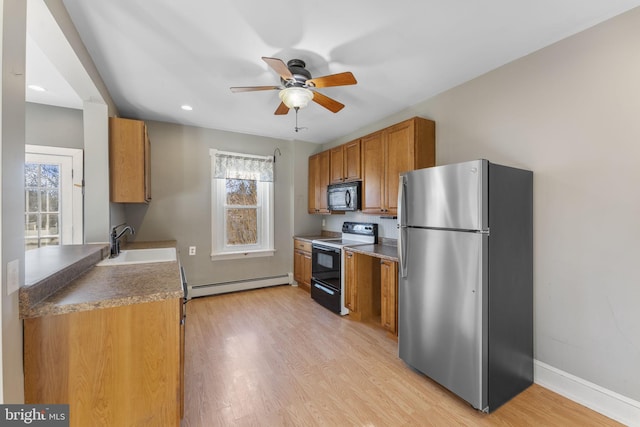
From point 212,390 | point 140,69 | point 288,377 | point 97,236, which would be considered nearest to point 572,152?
point 288,377

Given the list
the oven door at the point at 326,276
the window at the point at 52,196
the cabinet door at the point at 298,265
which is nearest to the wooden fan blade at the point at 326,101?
the oven door at the point at 326,276

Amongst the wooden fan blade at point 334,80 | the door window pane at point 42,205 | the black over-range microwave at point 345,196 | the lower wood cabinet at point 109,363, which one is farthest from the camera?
the black over-range microwave at point 345,196

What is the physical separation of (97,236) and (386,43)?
121 inches

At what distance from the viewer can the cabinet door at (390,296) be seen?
2699 millimetres

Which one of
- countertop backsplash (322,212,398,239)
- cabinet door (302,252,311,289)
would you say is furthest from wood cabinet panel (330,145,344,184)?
cabinet door (302,252,311,289)

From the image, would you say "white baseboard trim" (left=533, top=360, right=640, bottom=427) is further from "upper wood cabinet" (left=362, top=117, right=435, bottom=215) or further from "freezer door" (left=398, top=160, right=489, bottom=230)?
"upper wood cabinet" (left=362, top=117, right=435, bottom=215)

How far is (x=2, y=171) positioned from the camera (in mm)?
987

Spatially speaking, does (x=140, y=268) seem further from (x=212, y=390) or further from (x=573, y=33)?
(x=573, y=33)

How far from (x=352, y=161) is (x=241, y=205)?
195 centimetres

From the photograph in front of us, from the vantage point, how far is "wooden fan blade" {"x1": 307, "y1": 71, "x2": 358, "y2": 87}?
1.92 metres

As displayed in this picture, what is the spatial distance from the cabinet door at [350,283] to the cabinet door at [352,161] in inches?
42.8

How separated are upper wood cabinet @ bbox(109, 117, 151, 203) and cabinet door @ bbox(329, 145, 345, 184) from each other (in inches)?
96.5

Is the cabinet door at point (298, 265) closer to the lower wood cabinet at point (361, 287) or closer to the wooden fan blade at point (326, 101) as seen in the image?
the lower wood cabinet at point (361, 287)

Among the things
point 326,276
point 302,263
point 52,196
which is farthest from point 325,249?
point 52,196
